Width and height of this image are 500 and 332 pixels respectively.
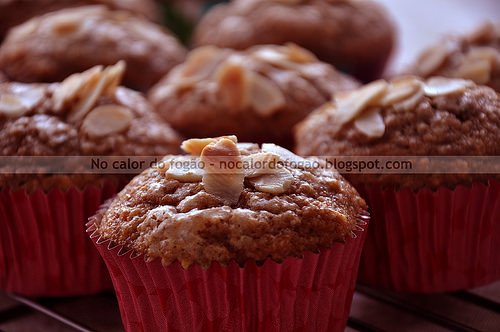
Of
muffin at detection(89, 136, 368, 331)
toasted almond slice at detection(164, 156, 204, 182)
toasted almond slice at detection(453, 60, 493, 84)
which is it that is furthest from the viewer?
toasted almond slice at detection(453, 60, 493, 84)

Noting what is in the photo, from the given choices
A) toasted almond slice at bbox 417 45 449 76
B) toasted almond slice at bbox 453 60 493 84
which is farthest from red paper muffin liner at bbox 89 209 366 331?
toasted almond slice at bbox 417 45 449 76

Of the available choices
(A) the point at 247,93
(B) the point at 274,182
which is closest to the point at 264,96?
(A) the point at 247,93

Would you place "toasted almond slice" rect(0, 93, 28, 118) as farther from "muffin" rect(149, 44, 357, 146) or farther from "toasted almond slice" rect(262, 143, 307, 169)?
"toasted almond slice" rect(262, 143, 307, 169)

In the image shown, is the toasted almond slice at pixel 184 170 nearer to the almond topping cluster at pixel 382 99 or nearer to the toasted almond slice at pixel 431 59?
the almond topping cluster at pixel 382 99

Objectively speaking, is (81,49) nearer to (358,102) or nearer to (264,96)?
(264,96)

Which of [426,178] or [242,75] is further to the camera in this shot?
[242,75]

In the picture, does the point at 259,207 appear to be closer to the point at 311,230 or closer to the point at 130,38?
the point at 311,230

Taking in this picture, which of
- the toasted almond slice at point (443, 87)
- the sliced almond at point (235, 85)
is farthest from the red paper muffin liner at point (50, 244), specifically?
the toasted almond slice at point (443, 87)
